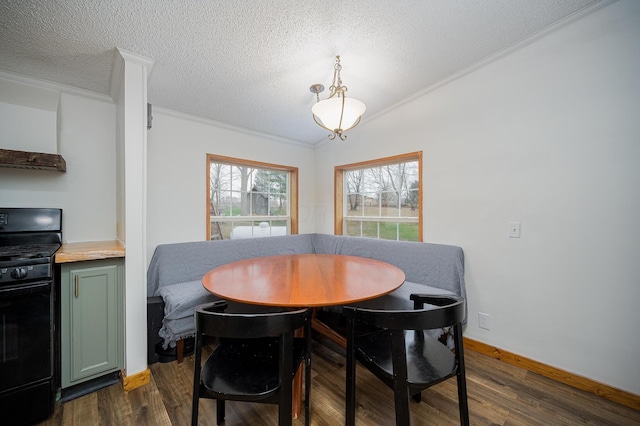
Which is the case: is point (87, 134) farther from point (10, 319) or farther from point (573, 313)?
point (573, 313)

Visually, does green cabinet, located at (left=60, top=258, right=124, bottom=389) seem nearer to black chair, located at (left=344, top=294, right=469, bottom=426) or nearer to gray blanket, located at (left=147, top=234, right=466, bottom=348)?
gray blanket, located at (left=147, top=234, right=466, bottom=348)

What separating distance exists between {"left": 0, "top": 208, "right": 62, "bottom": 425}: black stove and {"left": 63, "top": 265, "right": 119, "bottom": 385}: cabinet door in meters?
0.11

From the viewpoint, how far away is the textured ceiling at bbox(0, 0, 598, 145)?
1364mm

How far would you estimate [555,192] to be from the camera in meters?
1.68

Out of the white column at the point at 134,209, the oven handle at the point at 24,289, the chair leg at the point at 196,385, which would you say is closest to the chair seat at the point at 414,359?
the chair leg at the point at 196,385

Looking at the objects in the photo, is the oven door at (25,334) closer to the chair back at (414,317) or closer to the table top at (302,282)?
the table top at (302,282)

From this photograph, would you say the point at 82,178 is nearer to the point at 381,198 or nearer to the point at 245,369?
the point at 245,369

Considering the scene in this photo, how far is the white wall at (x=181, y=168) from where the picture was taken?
2.42 meters

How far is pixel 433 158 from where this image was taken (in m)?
2.38

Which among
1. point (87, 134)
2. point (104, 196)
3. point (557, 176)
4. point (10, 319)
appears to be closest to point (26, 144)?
point (87, 134)

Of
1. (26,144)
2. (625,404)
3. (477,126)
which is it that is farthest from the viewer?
(477,126)

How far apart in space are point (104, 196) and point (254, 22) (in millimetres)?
1983

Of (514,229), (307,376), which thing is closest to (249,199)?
(307,376)

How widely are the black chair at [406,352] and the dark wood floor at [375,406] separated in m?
0.45
